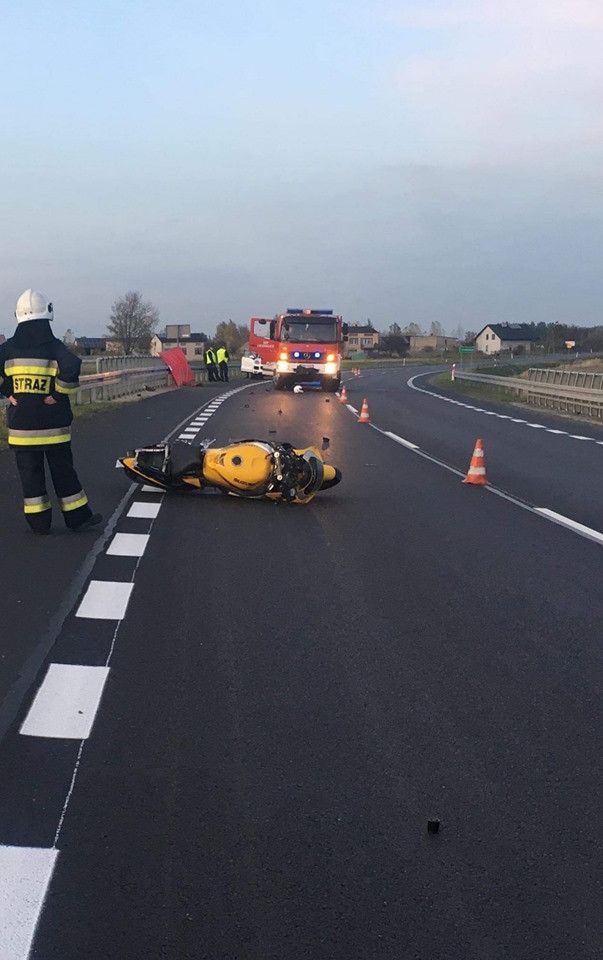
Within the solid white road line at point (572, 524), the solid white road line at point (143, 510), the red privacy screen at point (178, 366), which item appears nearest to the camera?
the solid white road line at point (572, 524)

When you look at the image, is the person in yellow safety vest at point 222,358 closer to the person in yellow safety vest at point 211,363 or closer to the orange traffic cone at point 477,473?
the person in yellow safety vest at point 211,363

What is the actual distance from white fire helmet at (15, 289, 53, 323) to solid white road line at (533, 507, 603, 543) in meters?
5.15

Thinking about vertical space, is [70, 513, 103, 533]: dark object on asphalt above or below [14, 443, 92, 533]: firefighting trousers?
below

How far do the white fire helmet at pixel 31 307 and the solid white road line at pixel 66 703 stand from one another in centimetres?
423

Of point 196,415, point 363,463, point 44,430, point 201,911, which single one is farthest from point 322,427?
point 201,911

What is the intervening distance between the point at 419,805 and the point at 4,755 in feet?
5.33

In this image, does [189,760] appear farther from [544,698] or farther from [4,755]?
[544,698]

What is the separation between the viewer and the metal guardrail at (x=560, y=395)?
28766 millimetres

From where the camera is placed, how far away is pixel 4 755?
13.6ft

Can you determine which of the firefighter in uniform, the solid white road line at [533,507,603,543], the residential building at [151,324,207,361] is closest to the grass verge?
the solid white road line at [533,507,603,543]

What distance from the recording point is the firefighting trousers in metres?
8.76

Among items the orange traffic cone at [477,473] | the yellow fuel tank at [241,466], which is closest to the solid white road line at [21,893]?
the yellow fuel tank at [241,466]

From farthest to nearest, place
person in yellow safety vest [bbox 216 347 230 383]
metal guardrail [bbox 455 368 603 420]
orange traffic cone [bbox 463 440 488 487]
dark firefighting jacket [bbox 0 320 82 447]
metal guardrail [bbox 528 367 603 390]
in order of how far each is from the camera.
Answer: person in yellow safety vest [bbox 216 347 230 383]
metal guardrail [bbox 528 367 603 390]
metal guardrail [bbox 455 368 603 420]
orange traffic cone [bbox 463 440 488 487]
dark firefighting jacket [bbox 0 320 82 447]

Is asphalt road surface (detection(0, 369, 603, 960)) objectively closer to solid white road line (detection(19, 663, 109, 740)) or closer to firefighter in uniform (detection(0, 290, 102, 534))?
solid white road line (detection(19, 663, 109, 740))
